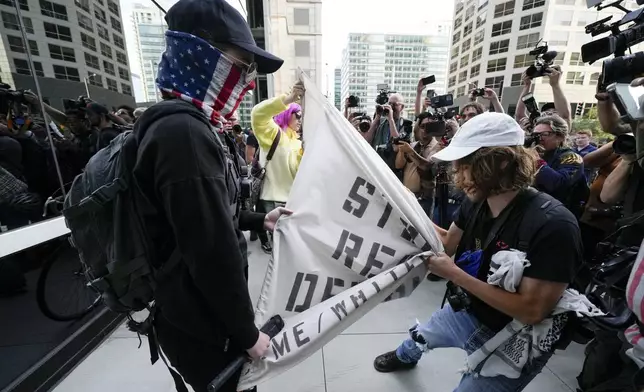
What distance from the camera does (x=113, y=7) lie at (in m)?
3.12

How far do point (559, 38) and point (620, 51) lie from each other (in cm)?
5362

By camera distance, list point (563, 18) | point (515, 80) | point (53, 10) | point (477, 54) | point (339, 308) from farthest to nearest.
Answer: point (477, 54)
point (515, 80)
point (563, 18)
point (53, 10)
point (339, 308)

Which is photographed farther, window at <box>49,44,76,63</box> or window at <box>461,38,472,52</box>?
window at <box>461,38,472,52</box>

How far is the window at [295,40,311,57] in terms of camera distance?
27.2 m

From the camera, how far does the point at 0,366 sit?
1988 millimetres

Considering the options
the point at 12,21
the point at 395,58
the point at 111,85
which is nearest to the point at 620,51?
the point at 12,21

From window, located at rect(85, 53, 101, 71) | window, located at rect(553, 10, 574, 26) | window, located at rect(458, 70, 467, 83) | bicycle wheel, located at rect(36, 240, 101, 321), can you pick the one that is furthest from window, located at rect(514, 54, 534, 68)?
bicycle wheel, located at rect(36, 240, 101, 321)

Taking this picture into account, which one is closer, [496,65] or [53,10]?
[53,10]

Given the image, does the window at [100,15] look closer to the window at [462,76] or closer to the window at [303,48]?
the window at [303,48]

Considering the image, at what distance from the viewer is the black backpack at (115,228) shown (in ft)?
3.06

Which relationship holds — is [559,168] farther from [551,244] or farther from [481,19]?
[481,19]

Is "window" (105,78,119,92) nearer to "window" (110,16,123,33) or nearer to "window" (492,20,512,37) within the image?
"window" (110,16,123,33)

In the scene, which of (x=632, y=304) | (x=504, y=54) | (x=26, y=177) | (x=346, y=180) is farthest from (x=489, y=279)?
(x=504, y=54)

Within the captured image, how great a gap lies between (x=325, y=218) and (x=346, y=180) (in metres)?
0.20
